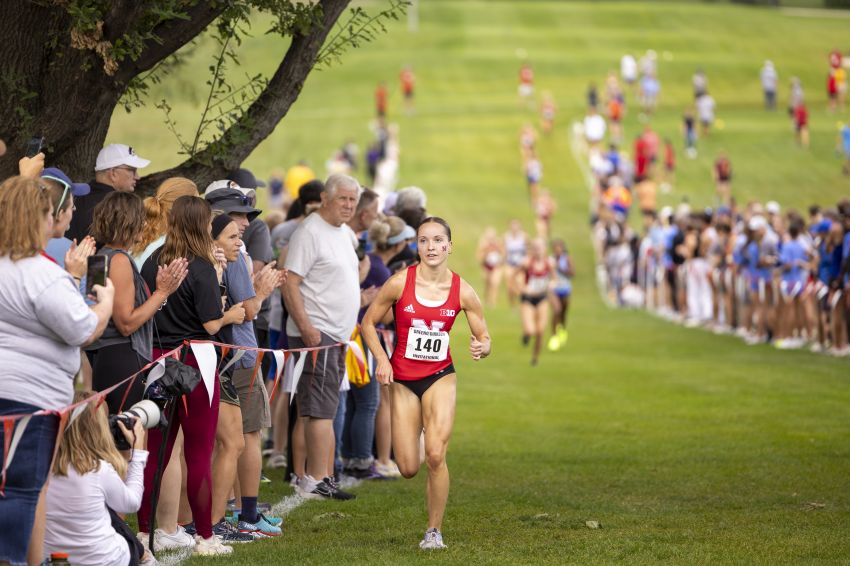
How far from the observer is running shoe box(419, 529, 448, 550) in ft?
28.2

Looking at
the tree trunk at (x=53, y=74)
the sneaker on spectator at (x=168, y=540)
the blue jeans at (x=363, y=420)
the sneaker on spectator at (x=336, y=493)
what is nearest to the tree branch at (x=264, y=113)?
the tree trunk at (x=53, y=74)

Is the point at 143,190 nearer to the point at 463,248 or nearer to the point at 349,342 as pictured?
the point at 349,342

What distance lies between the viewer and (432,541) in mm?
8609

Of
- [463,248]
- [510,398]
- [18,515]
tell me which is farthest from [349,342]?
[463,248]

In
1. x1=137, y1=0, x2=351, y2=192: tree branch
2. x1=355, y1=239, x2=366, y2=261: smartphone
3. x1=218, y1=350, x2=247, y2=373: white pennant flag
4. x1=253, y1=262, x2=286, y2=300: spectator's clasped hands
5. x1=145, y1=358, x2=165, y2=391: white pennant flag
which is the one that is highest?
x1=137, y1=0, x2=351, y2=192: tree branch

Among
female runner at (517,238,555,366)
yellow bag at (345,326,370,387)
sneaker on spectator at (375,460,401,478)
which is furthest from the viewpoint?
female runner at (517,238,555,366)

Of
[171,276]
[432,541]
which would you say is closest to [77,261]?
[171,276]

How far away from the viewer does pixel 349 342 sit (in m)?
11.1

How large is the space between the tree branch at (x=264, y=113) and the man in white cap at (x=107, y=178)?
1.43m

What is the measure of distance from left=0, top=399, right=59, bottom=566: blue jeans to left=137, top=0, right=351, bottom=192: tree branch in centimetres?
472

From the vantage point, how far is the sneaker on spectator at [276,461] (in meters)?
12.8

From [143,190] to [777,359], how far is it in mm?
14335

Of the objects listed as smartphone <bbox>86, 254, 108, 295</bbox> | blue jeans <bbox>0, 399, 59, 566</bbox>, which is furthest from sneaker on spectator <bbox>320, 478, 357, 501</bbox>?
blue jeans <bbox>0, 399, 59, 566</bbox>

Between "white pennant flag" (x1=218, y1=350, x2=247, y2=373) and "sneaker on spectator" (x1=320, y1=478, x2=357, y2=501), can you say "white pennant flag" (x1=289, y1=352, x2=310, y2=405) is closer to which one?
"sneaker on spectator" (x1=320, y1=478, x2=357, y2=501)
